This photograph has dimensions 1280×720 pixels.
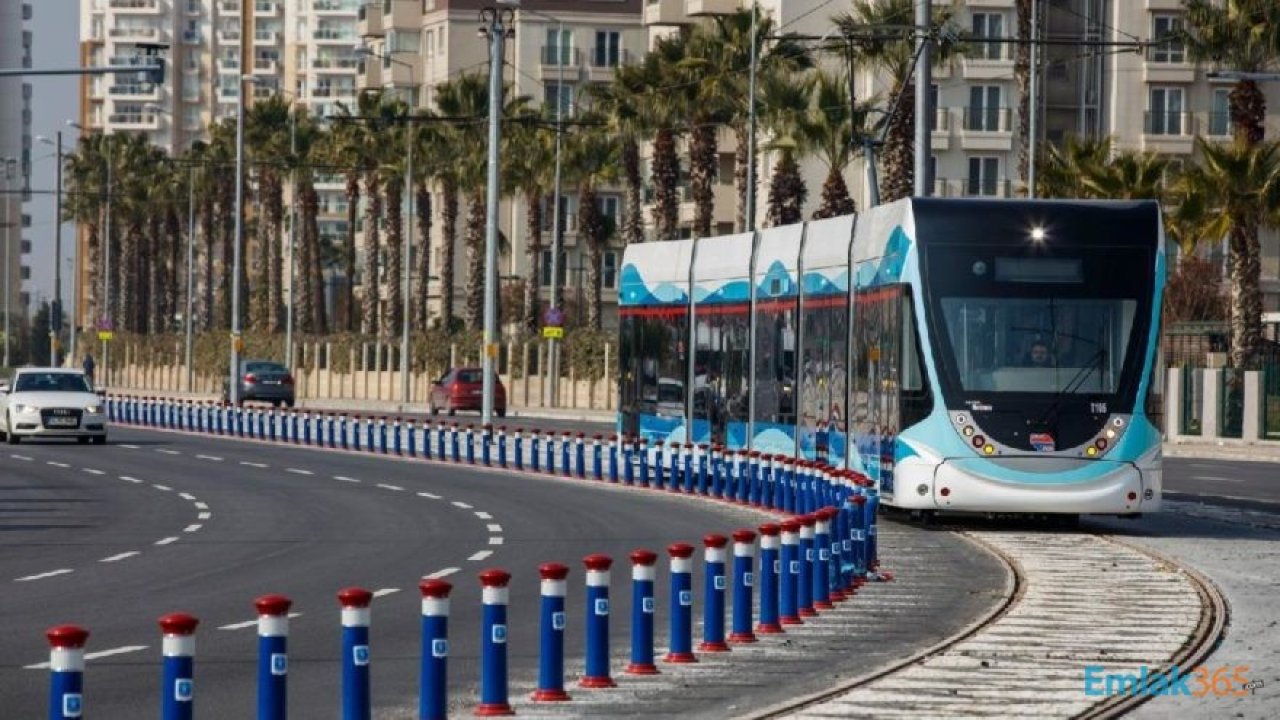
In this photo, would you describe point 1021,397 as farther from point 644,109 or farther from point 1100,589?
point 644,109

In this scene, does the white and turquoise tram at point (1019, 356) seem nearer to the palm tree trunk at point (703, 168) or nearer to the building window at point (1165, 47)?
the palm tree trunk at point (703, 168)

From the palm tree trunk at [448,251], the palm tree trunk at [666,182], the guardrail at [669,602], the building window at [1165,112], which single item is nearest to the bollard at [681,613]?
the guardrail at [669,602]

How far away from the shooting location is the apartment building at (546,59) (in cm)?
13500

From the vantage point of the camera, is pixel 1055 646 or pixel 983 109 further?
pixel 983 109

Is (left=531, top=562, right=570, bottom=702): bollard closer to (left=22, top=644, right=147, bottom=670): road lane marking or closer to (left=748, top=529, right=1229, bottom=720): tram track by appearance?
(left=748, top=529, right=1229, bottom=720): tram track

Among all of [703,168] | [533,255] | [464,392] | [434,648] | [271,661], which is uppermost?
[703,168]

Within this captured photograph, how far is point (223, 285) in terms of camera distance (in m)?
156

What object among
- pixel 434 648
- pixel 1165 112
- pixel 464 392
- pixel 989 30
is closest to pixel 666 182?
pixel 464 392

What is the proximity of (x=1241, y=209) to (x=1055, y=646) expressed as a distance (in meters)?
49.2

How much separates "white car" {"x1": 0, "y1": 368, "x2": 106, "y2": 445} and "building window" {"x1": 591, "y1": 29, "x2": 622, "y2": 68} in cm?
7788

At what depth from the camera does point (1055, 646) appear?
18234 mm

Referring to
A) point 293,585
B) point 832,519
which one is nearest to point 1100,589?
point 832,519

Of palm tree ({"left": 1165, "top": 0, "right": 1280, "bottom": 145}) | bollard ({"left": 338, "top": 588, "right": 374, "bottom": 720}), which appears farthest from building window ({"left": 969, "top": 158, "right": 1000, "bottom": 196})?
bollard ({"left": 338, "top": 588, "right": 374, "bottom": 720})

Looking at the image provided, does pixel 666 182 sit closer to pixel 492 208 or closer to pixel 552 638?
pixel 492 208
